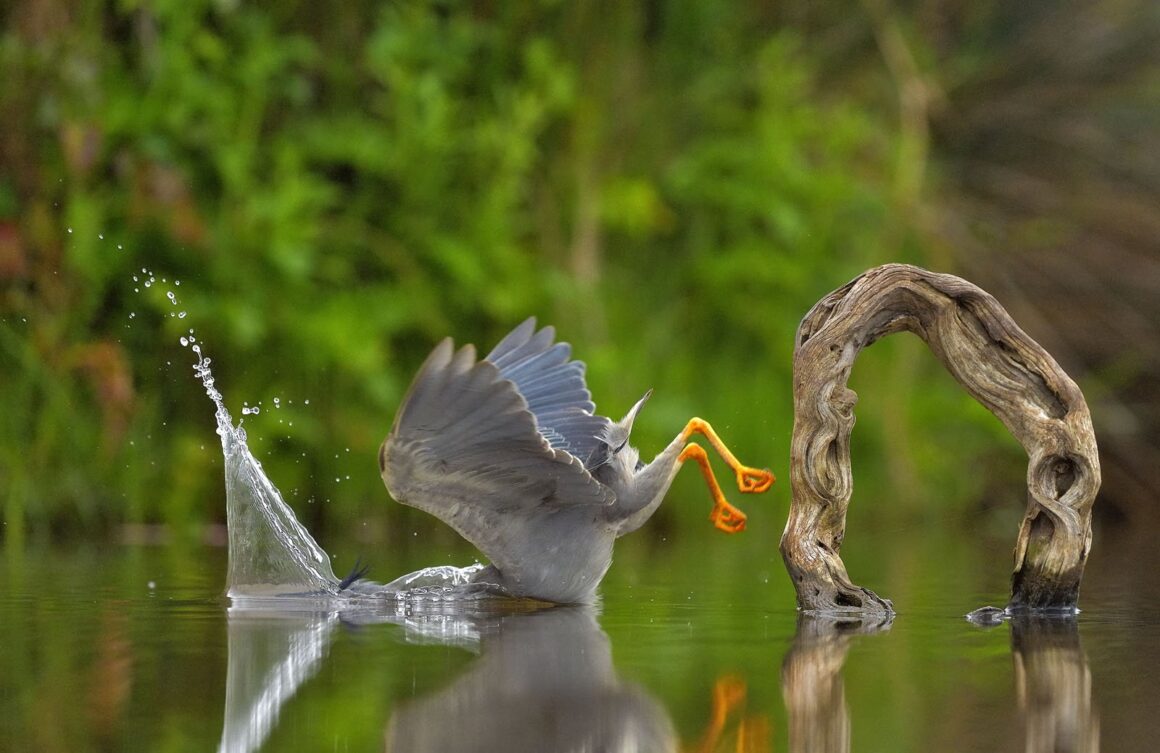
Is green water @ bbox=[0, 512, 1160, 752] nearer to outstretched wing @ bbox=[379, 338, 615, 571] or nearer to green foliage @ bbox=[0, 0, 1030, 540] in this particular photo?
outstretched wing @ bbox=[379, 338, 615, 571]

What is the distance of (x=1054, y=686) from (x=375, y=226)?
19.2ft

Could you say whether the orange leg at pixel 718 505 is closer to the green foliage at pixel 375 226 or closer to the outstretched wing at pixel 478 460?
the outstretched wing at pixel 478 460

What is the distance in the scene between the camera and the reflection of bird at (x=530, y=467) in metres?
3.75

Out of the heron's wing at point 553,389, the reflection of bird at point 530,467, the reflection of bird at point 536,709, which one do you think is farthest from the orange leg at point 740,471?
the reflection of bird at point 536,709

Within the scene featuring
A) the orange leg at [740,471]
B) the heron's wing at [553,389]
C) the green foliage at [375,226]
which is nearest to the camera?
the orange leg at [740,471]

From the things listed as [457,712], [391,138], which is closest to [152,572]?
[457,712]

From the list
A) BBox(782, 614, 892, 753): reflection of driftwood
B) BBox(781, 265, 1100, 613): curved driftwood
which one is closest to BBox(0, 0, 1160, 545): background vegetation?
BBox(781, 265, 1100, 613): curved driftwood

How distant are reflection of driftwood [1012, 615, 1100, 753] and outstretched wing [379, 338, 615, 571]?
1.12 meters

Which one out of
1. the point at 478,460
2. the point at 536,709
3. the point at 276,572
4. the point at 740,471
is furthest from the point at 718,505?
the point at 536,709

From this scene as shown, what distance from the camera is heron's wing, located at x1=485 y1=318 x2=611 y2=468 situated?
4.29m

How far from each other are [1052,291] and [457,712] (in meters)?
7.32

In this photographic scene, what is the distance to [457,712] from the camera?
275cm

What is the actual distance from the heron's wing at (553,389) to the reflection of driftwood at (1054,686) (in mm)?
1192

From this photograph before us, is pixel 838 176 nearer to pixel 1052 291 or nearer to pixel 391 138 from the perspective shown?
pixel 1052 291
